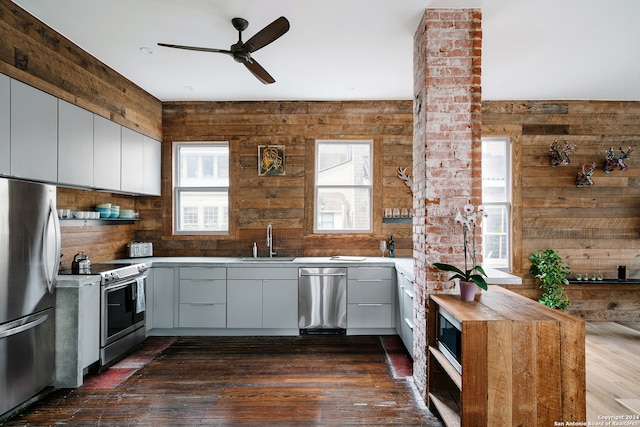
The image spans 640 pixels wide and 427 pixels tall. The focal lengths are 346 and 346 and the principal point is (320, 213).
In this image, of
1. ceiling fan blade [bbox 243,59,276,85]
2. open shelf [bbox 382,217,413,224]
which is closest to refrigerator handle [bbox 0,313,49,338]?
ceiling fan blade [bbox 243,59,276,85]

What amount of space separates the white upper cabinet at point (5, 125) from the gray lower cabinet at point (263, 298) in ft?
7.43

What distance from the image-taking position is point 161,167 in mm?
4684

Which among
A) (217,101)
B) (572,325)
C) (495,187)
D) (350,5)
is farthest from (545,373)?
(217,101)

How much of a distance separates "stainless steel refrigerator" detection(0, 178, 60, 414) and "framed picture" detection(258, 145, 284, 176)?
7.77 ft

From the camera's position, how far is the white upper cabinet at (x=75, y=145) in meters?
2.87

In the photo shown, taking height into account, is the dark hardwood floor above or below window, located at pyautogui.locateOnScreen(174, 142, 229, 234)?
below

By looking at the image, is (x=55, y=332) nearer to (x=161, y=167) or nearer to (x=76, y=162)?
(x=76, y=162)

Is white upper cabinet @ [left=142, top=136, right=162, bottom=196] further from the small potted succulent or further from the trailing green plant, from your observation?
the trailing green plant

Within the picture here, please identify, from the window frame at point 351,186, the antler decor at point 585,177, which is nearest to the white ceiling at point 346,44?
the window frame at point 351,186

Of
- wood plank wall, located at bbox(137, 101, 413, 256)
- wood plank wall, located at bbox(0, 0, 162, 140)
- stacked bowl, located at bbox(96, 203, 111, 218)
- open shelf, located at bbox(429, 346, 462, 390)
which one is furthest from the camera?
wood plank wall, located at bbox(137, 101, 413, 256)

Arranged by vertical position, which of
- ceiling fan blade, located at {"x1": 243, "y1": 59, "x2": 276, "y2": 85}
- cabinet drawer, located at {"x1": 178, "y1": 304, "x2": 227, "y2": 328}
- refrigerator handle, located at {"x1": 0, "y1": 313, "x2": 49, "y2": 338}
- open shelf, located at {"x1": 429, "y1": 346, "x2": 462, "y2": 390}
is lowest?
cabinet drawer, located at {"x1": 178, "y1": 304, "x2": 227, "y2": 328}

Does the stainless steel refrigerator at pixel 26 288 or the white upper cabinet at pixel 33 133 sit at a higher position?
the white upper cabinet at pixel 33 133

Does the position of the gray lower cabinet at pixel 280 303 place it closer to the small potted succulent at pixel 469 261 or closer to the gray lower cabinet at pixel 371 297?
the gray lower cabinet at pixel 371 297

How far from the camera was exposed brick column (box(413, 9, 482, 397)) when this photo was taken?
2555 mm
